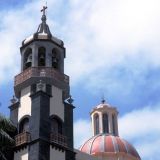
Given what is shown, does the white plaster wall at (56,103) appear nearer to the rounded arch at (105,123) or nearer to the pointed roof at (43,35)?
the pointed roof at (43,35)

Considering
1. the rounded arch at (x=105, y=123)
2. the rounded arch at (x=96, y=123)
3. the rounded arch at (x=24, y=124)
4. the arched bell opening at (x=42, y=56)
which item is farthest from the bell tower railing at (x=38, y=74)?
the rounded arch at (x=96, y=123)

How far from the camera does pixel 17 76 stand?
32781mm

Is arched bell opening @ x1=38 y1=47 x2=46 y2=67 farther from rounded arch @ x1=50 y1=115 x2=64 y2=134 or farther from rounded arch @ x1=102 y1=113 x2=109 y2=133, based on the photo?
rounded arch @ x1=102 y1=113 x2=109 y2=133

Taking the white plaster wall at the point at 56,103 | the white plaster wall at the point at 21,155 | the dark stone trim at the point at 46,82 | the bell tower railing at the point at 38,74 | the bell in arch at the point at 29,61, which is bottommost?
the white plaster wall at the point at 21,155

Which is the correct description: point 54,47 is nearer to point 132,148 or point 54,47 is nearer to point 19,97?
point 19,97

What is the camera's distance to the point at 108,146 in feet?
147

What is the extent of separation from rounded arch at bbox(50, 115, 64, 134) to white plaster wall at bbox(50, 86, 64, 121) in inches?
9.5

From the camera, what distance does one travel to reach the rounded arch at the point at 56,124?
101ft

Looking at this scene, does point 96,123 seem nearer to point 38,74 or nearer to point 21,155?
point 38,74

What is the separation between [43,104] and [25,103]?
1625 millimetres

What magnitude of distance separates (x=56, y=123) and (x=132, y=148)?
16376 mm

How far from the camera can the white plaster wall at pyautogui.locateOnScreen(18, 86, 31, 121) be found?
102ft

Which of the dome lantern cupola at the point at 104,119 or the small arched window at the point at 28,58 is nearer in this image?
the small arched window at the point at 28,58

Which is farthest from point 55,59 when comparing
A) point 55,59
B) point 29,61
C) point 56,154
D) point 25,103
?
point 56,154
